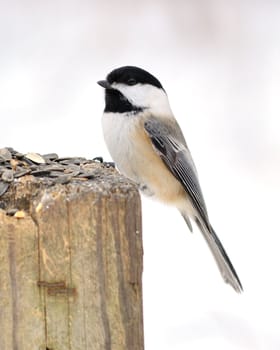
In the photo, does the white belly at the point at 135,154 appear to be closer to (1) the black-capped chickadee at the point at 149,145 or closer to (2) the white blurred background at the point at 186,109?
(1) the black-capped chickadee at the point at 149,145

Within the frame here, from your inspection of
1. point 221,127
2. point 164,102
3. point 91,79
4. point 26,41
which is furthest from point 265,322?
point 26,41

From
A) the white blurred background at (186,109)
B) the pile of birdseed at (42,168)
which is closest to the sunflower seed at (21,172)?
the pile of birdseed at (42,168)

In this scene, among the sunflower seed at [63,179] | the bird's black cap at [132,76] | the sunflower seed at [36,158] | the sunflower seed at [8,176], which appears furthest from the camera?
the bird's black cap at [132,76]

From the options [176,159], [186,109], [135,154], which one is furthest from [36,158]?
[186,109]

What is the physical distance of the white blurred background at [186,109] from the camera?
368 centimetres

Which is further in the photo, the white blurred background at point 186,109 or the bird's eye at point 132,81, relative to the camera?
the white blurred background at point 186,109

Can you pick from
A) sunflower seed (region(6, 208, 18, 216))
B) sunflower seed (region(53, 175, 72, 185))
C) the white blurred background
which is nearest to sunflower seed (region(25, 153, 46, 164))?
sunflower seed (region(53, 175, 72, 185))

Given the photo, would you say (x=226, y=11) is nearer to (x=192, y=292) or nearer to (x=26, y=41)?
(x=26, y=41)

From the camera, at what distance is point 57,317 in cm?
162

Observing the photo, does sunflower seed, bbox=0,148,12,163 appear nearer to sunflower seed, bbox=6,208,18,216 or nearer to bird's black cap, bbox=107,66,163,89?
sunflower seed, bbox=6,208,18,216

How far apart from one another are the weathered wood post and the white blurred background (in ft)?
5.14

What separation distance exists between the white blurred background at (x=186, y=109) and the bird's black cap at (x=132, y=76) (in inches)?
25.8

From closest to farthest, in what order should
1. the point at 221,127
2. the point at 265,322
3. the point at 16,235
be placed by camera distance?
the point at 16,235 → the point at 265,322 → the point at 221,127

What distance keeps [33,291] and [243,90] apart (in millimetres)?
3269
